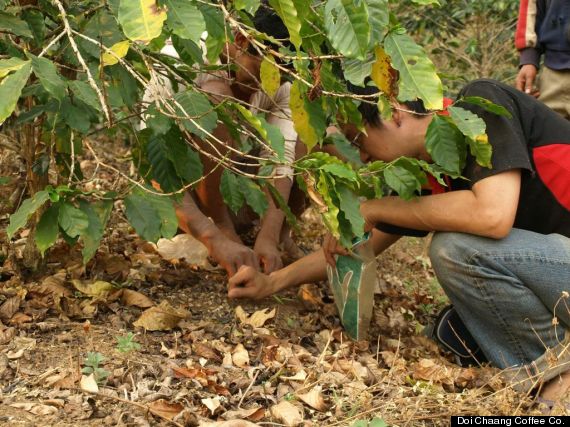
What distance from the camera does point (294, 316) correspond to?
301cm

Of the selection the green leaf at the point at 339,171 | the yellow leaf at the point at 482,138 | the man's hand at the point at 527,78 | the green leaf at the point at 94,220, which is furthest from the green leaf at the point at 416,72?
the man's hand at the point at 527,78

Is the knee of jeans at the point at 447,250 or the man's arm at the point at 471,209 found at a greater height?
the man's arm at the point at 471,209

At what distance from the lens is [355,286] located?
280cm

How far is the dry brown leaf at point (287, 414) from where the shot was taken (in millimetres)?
2061

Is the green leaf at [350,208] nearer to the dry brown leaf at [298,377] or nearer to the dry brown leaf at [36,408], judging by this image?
the dry brown leaf at [298,377]

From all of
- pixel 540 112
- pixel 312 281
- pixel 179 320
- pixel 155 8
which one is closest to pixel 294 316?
pixel 312 281

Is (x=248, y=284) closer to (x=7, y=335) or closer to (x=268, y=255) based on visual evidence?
(x=268, y=255)

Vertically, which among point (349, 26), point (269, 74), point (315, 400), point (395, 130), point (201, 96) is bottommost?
point (315, 400)

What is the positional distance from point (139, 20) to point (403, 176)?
40.6 inches

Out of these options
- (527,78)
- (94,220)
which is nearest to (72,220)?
(94,220)

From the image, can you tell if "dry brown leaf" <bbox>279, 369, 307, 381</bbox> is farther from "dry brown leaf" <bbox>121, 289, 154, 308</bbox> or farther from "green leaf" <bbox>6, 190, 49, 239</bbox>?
"green leaf" <bbox>6, 190, 49, 239</bbox>

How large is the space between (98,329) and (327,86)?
3.64ft

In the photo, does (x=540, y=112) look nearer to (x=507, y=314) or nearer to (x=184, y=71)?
(x=507, y=314)

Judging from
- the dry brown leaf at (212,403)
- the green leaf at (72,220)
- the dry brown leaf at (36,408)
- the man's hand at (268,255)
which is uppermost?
the green leaf at (72,220)
